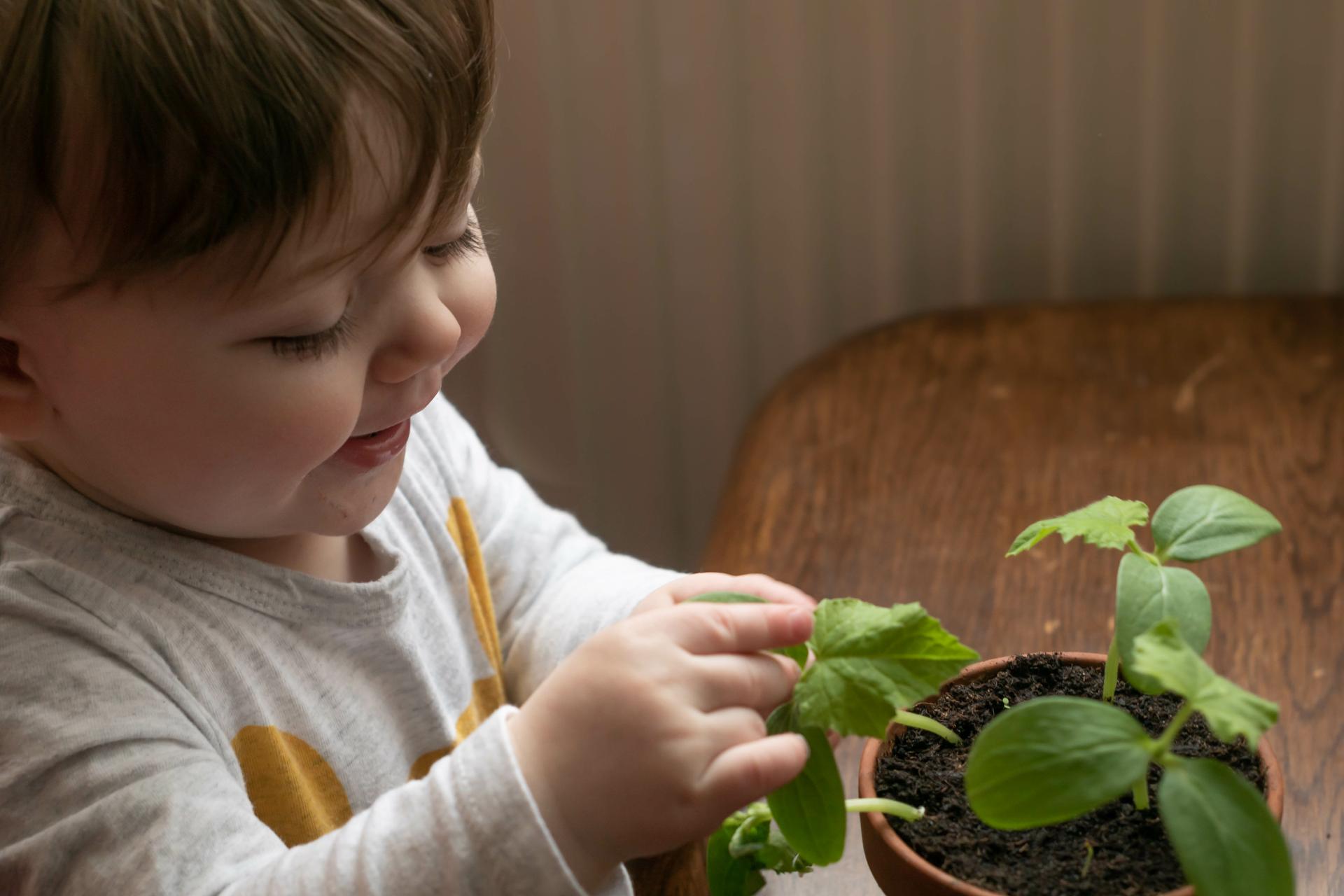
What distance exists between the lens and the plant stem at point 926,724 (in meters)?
0.55

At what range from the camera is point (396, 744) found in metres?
0.81

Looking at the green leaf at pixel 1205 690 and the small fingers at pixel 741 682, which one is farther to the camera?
the small fingers at pixel 741 682

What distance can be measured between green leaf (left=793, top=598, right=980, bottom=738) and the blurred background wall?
0.82 m

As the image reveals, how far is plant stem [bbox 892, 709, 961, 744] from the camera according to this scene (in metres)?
0.55

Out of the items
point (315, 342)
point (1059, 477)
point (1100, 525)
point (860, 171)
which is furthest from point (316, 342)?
point (860, 171)

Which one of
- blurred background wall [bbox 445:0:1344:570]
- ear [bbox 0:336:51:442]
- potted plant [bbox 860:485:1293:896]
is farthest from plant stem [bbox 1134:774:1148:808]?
blurred background wall [bbox 445:0:1344:570]

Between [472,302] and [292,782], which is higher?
[472,302]

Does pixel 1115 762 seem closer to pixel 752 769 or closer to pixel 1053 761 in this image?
pixel 1053 761

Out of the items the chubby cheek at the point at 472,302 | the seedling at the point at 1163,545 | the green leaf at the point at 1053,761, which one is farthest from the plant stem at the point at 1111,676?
the chubby cheek at the point at 472,302

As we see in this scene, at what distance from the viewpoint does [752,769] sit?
0.51 metres

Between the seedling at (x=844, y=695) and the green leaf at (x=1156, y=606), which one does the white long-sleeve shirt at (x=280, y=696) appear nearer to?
the seedling at (x=844, y=695)

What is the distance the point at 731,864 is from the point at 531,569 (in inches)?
16.4

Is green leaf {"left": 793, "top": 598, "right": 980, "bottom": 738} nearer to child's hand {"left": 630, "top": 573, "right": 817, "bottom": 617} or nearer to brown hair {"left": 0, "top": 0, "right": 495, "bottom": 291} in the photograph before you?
child's hand {"left": 630, "top": 573, "right": 817, "bottom": 617}

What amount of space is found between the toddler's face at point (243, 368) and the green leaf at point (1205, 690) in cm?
35
